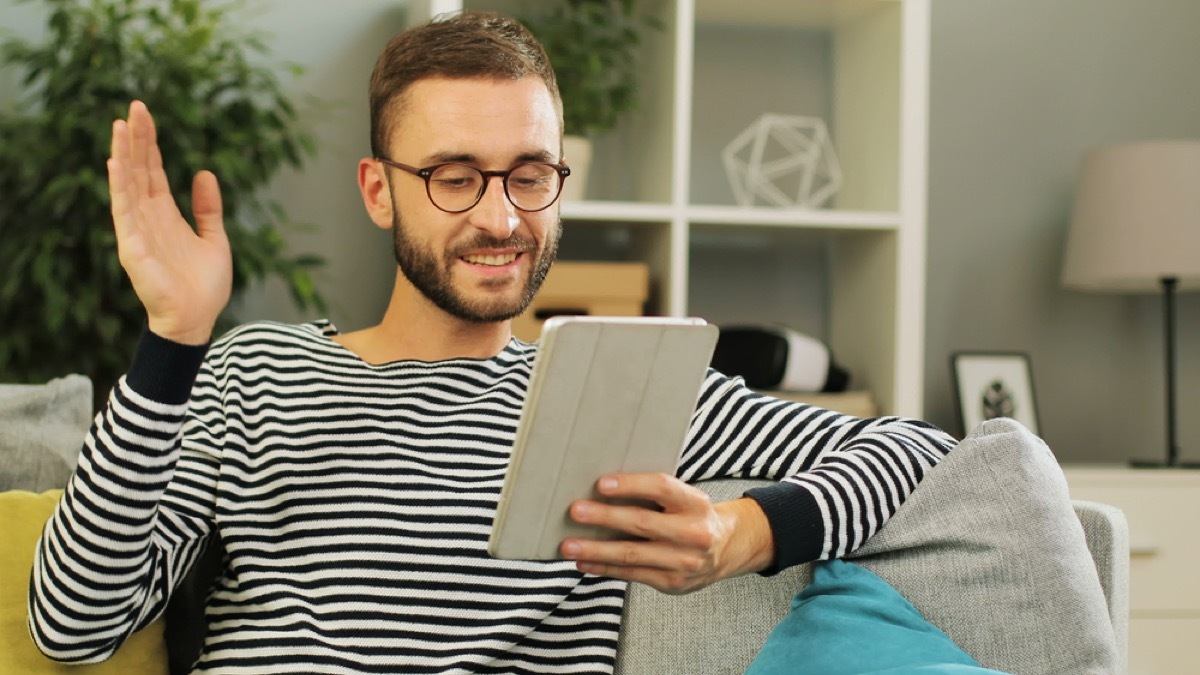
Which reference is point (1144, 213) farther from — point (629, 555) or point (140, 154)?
point (140, 154)

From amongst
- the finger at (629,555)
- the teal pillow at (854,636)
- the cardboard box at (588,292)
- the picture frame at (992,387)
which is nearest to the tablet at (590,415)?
the finger at (629,555)

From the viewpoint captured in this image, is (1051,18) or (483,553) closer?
(483,553)

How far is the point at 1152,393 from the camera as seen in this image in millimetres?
2885

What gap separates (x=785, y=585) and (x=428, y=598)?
35 cm

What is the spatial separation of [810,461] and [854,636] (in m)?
0.24

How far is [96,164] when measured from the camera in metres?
2.09

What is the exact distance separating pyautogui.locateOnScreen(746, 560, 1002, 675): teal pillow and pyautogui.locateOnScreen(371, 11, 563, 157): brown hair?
1.85 feet

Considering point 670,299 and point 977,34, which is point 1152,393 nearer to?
point 977,34

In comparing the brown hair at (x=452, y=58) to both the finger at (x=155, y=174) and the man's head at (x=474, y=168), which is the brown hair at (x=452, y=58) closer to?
the man's head at (x=474, y=168)

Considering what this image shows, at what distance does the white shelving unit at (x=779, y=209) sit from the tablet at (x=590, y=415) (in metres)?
1.44

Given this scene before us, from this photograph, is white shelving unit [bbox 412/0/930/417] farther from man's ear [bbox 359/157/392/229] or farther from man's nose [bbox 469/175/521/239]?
man's nose [bbox 469/175/521/239]

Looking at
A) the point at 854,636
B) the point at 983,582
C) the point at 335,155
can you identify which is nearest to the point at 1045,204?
the point at 335,155

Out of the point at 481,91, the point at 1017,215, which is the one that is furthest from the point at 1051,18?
the point at 481,91

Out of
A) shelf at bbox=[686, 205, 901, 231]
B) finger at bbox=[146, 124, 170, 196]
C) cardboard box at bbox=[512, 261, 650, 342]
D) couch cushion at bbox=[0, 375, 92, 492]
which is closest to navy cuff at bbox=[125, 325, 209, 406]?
finger at bbox=[146, 124, 170, 196]
